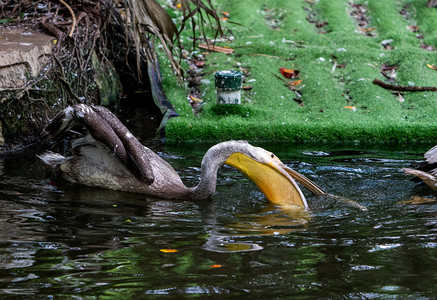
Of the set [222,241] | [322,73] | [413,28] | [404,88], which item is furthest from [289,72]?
[222,241]

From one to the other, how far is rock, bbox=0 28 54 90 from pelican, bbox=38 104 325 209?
1.26 m

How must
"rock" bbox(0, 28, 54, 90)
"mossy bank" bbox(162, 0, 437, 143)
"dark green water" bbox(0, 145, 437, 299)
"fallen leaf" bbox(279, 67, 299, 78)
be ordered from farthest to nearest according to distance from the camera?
"fallen leaf" bbox(279, 67, 299, 78), "mossy bank" bbox(162, 0, 437, 143), "rock" bbox(0, 28, 54, 90), "dark green water" bbox(0, 145, 437, 299)

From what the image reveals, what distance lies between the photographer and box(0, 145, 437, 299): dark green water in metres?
2.78

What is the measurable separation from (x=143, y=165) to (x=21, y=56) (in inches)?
82.0

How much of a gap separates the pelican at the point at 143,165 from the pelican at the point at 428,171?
79 cm

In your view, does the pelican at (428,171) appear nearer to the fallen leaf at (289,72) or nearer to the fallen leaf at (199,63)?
the fallen leaf at (289,72)

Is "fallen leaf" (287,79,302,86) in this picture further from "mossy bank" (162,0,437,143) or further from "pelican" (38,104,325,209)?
"pelican" (38,104,325,209)

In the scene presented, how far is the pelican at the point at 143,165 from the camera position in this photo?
14.4 feet

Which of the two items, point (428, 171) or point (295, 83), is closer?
point (428, 171)

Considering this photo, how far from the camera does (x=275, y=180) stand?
440 centimetres

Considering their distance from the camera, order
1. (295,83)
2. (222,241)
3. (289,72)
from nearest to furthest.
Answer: (222,241) < (295,83) < (289,72)

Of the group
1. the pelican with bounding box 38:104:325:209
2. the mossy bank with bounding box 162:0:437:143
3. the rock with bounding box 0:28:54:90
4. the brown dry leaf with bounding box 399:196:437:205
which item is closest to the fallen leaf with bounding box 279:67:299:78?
the mossy bank with bounding box 162:0:437:143

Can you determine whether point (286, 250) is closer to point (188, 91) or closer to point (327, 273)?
point (327, 273)

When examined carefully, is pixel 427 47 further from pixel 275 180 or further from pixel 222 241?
pixel 222 241
